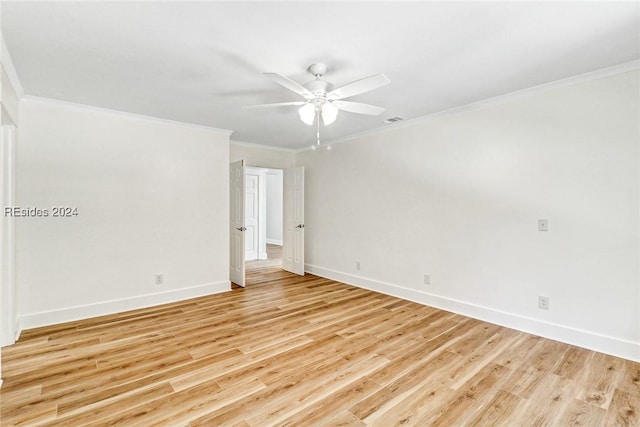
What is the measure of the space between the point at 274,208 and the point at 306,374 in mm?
8371

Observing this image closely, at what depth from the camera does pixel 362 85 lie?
2.24 metres

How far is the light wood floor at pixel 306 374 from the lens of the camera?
1951 mm

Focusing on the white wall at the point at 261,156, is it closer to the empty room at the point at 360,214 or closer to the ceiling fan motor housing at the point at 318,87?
the empty room at the point at 360,214

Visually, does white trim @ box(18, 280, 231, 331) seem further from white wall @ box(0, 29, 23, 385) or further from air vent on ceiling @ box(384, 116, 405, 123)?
air vent on ceiling @ box(384, 116, 405, 123)

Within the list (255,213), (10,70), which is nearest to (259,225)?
(255,213)

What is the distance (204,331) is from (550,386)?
10.3ft

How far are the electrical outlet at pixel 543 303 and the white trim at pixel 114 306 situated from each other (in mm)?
4096

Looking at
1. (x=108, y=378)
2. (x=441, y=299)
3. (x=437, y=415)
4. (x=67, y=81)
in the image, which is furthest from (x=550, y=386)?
(x=67, y=81)

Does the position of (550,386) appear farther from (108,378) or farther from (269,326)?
(108,378)

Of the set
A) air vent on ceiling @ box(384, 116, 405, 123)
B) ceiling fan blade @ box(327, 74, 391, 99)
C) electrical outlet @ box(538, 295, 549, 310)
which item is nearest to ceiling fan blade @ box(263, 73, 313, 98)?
ceiling fan blade @ box(327, 74, 391, 99)

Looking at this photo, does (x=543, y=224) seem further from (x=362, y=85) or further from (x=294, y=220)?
(x=294, y=220)

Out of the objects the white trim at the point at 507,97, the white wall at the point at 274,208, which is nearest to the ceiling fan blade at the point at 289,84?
the white trim at the point at 507,97

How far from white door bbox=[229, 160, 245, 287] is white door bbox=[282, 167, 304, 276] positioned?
4.00 feet

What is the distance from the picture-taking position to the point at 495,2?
70.9 inches
